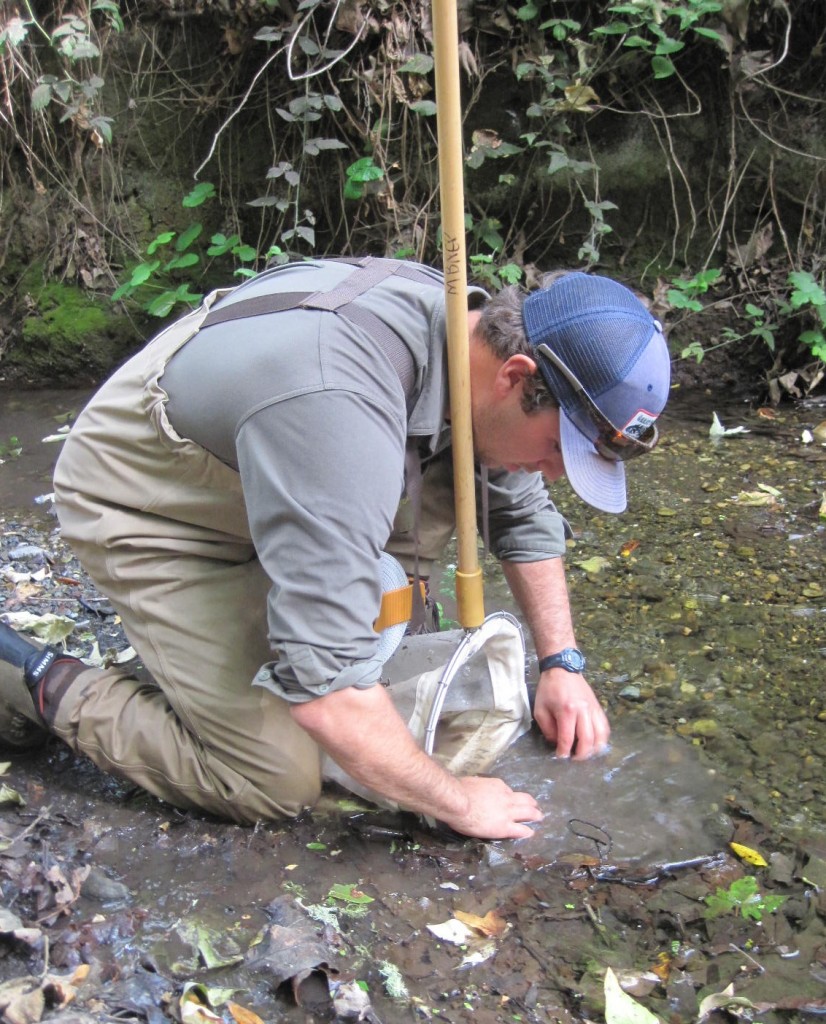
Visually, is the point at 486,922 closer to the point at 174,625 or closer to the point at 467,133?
the point at 174,625

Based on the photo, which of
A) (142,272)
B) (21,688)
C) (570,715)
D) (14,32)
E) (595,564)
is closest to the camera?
(21,688)

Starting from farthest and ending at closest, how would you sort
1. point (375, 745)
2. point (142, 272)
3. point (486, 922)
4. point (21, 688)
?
point (142, 272) < point (21, 688) < point (486, 922) < point (375, 745)

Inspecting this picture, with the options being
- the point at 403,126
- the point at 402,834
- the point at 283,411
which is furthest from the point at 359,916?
the point at 403,126

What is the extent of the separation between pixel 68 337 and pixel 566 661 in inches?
159

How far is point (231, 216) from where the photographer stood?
5.44m

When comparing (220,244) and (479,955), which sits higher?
(220,244)

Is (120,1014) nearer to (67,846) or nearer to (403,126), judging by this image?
(67,846)

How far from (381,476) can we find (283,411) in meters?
0.22

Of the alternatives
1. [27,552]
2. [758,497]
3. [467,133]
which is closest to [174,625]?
[27,552]

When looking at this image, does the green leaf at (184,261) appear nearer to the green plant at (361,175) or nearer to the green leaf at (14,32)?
the green plant at (361,175)

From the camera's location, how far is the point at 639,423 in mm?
2076

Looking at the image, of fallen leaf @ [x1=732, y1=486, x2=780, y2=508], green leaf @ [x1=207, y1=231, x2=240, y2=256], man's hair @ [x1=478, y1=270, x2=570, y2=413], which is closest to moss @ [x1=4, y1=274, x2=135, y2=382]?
green leaf @ [x1=207, y1=231, x2=240, y2=256]

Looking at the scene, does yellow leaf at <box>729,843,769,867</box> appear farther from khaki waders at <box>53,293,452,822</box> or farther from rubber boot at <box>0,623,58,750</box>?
rubber boot at <box>0,623,58,750</box>

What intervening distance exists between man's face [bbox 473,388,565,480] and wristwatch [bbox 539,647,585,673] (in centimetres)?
60
